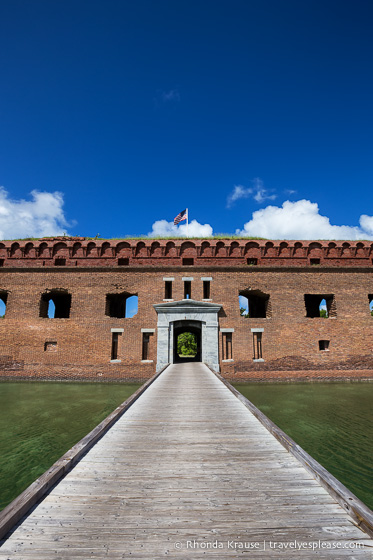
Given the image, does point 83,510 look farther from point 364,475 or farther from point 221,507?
point 364,475

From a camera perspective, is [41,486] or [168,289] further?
[168,289]

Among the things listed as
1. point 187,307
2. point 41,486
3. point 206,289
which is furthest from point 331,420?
point 206,289

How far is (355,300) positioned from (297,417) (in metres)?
11.4

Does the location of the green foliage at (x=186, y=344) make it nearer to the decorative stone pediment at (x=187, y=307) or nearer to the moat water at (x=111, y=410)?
the decorative stone pediment at (x=187, y=307)

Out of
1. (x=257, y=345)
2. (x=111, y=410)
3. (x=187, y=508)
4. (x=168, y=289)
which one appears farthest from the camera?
(x=168, y=289)

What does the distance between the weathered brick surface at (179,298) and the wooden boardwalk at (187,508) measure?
13.0 metres

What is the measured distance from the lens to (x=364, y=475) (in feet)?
20.0

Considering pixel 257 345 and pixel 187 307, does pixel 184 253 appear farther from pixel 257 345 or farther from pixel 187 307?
pixel 257 345

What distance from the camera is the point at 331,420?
33.2ft

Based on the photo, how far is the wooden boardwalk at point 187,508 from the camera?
8.29 feet

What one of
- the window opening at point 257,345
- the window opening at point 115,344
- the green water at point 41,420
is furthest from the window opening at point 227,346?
the window opening at point 115,344

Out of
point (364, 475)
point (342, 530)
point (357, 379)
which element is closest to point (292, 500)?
point (342, 530)

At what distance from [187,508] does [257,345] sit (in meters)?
15.6

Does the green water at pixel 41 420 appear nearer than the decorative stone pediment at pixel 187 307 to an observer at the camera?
Yes
